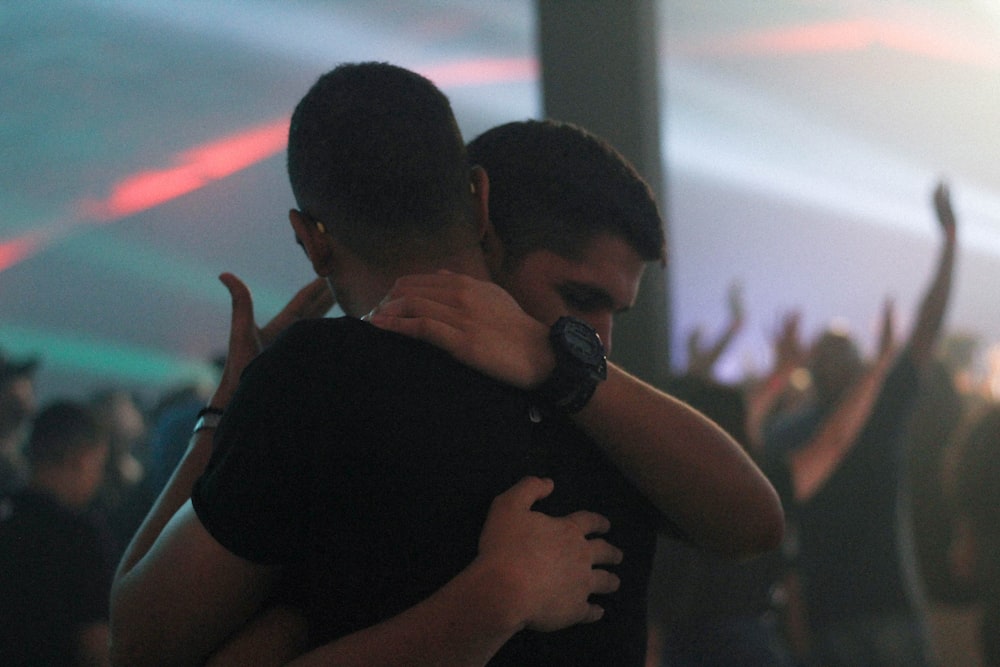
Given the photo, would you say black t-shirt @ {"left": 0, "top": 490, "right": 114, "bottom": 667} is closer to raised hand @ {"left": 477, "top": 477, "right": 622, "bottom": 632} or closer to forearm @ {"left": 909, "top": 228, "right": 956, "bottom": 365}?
raised hand @ {"left": 477, "top": 477, "right": 622, "bottom": 632}

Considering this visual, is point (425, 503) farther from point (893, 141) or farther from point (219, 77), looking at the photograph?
point (893, 141)

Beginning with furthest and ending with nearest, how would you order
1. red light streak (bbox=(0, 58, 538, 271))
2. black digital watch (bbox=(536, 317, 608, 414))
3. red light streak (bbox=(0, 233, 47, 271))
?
red light streak (bbox=(0, 233, 47, 271)) → red light streak (bbox=(0, 58, 538, 271)) → black digital watch (bbox=(536, 317, 608, 414))

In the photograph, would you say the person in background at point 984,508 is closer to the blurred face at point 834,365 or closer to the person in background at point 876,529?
the person in background at point 876,529

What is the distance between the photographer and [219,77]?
6.76 metres

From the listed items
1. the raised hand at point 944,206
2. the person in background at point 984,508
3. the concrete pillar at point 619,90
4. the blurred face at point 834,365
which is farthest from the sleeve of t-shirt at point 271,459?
the person in background at point 984,508

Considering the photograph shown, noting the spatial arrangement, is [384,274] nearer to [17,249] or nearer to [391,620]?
[391,620]

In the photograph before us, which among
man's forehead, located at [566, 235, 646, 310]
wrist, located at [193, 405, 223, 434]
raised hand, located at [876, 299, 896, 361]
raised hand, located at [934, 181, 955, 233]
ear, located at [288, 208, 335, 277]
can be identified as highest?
ear, located at [288, 208, 335, 277]

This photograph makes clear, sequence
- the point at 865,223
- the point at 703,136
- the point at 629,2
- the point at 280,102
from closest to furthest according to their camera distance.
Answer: the point at 629,2 → the point at 280,102 → the point at 703,136 → the point at 865,223

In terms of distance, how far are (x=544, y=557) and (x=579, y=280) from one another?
1.59 feet

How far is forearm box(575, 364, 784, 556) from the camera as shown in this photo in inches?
34.1

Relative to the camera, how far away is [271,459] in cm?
73

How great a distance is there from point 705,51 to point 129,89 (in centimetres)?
482

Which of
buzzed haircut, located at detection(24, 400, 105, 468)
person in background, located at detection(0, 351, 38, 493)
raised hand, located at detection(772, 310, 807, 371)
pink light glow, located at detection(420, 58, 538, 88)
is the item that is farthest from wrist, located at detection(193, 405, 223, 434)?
pink light glow, located at detection(420, 58, 538, 88)

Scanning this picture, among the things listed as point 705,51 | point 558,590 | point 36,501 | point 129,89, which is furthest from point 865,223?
point 558,590
